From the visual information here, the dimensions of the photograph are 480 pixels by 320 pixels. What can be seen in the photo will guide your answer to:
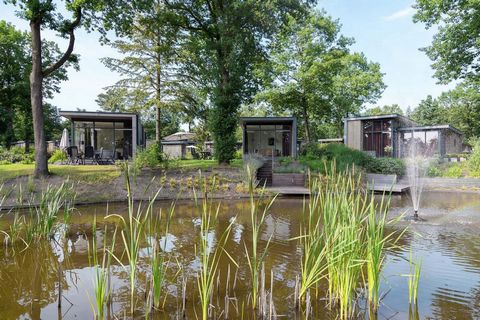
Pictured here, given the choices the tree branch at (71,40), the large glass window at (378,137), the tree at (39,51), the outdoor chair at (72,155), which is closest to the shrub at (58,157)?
the outdoor chair at (72,155)

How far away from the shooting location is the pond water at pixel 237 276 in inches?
131

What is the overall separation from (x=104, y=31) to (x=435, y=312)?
1519cm

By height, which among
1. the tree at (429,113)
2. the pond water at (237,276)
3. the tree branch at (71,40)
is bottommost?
the pond water at (237,276)

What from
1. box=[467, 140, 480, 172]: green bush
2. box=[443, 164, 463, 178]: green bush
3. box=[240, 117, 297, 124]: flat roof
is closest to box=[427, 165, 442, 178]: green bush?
box=[443, 164, 463, 178]: green bush

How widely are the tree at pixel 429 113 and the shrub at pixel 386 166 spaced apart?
29.5 m

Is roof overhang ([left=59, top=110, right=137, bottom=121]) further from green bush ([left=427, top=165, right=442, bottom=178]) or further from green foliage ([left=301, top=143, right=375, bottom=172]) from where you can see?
green bush ([left=427, top=165, right=442, bottom=178])

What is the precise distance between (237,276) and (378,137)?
24.1 meters

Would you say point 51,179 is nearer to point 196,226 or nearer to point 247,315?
point 196,226

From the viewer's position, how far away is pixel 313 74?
23.3 meters

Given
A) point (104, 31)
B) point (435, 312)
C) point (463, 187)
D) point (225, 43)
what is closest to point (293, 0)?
point (225, 43)

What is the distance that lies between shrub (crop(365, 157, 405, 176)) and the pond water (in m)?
12.2

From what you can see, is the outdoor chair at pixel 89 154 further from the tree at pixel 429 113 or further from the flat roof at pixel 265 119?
the tree at pixel 429 113

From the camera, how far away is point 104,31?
1440 centimetres

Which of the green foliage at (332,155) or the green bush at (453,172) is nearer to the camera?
the green bush at (453,172)
